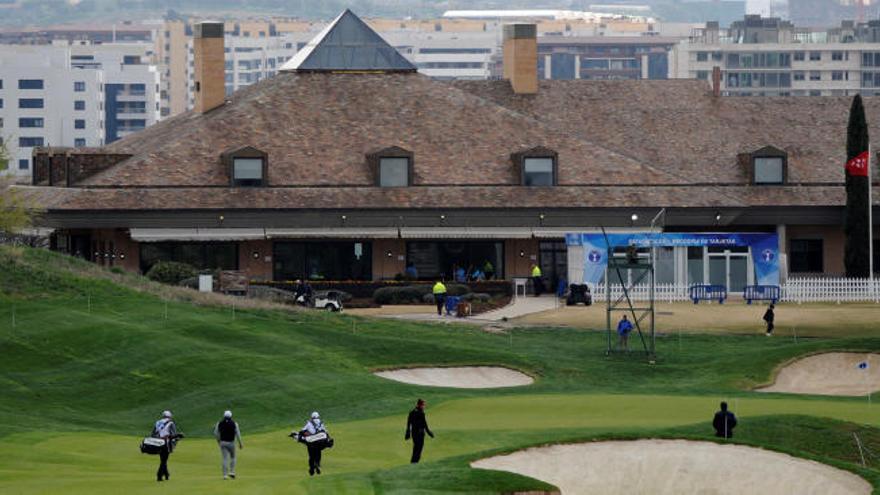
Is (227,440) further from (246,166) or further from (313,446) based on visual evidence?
(246,166)

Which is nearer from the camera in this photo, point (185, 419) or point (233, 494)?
point (233, 494)

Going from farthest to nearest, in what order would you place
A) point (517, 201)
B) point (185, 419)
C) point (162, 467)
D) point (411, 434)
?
point (517, 201)
point (185, 419)
point (411, 434)
point (162, 467)

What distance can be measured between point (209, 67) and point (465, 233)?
1932cm

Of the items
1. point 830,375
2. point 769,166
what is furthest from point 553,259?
point 830,375

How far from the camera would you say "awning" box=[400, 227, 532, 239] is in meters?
108

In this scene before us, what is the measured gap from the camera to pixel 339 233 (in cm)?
10712

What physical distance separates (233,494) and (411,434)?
9.58m

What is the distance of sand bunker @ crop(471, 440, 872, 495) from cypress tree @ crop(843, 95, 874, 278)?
5274 centimetres

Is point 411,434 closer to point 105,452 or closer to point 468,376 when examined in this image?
point 105,452

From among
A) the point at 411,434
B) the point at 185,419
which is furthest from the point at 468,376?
the point at 411,434

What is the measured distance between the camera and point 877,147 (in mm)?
118812

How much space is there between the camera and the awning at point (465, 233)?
107562 mm

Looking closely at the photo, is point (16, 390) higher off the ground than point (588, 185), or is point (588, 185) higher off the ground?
point (588, 185)

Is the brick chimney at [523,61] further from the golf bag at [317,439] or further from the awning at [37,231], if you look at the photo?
the golf bag at [317,439]
